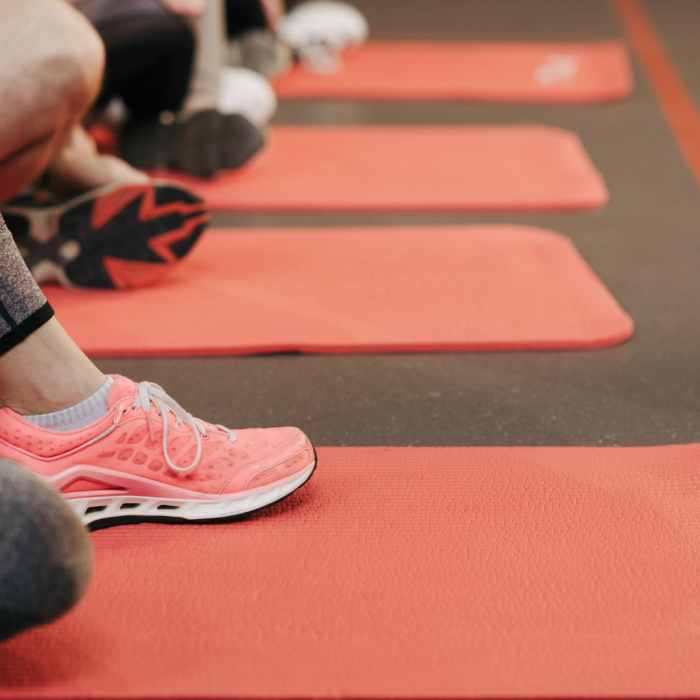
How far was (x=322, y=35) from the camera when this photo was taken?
3301 millimetres

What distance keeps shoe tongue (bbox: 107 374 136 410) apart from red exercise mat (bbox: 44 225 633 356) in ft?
1.40

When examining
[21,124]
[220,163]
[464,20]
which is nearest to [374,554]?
[21,124]

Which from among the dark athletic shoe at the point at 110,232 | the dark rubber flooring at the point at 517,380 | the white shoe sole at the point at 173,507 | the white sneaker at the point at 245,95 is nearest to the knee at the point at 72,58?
the dark athletic shoe at the point at 110,232

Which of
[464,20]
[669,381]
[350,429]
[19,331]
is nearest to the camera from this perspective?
[19,331]

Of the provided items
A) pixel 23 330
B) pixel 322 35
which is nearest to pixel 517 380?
pixel 23 330

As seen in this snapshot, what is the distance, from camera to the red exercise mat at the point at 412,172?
76.7 inches

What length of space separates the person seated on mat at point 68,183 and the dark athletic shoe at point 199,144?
17.2 inches

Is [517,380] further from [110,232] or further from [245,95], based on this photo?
[245,95]

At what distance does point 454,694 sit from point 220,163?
162 cm

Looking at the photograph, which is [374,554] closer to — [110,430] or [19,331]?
[110,430]

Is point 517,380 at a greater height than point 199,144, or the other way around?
point 199,144

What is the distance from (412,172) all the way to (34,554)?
5.67 feet

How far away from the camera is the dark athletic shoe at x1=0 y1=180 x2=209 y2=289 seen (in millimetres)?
1379

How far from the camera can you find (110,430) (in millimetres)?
832
